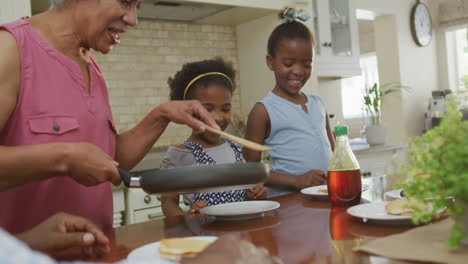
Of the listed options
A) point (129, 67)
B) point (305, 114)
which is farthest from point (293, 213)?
point (129, 67)

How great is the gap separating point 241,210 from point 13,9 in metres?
1.74

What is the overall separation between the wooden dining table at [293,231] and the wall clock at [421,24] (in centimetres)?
422

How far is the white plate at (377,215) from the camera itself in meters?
0.84

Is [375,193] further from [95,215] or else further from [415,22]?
[415,22]

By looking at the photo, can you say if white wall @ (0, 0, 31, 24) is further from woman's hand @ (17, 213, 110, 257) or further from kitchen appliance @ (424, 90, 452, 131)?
kitchen appliance @ (424, 90, 452, 131)

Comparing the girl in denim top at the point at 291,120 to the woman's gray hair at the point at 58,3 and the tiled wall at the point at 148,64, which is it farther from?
the tiled wall at the point at 148,64

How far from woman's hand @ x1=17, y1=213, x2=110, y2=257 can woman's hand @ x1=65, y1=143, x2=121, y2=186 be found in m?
0.09

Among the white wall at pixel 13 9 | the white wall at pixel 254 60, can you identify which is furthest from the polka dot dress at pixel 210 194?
the white wall at pixel 254 60

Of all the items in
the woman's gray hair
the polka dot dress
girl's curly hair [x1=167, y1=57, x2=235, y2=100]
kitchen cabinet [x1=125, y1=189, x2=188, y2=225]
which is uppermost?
the woman's gray hair

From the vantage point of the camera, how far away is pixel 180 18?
10.6 feet

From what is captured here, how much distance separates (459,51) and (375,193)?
4.76 meters

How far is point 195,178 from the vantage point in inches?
32.0

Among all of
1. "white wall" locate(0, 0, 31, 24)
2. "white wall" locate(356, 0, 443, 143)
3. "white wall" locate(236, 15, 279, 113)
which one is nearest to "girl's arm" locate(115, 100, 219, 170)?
"white wall" locate(0, 0, 31, 24)

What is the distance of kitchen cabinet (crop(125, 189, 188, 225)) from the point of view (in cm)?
247
